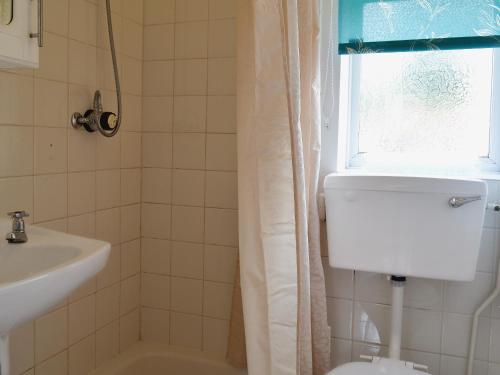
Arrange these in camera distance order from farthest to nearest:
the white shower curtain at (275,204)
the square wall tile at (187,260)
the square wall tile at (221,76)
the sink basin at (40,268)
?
the square wall tile at (187,260) < the square wall tile at (221,76) < the white shower curtain at (275,204) < the sink basin at (40,268)

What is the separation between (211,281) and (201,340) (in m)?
0.25

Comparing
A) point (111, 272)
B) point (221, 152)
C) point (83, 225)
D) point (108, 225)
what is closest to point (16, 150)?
point (83, 225)

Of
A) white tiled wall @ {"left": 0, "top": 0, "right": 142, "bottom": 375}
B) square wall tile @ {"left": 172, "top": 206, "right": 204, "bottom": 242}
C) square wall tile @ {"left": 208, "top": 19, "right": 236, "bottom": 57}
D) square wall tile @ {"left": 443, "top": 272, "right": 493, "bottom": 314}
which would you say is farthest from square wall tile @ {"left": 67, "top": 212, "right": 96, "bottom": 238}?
square wall tile @ {"left": 443, "top": 272, "right": 493, "bottom": 314}

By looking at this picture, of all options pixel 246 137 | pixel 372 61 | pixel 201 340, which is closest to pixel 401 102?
pixel 372 61

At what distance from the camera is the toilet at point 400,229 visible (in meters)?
1.42

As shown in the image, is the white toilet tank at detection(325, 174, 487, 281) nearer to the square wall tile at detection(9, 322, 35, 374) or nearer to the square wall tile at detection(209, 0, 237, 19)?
the square wall tile at detection(209, 0, 237, 19)

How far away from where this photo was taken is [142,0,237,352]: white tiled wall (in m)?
1.82

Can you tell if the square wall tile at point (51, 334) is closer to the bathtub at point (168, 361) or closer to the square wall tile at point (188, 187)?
the bathtub at point (168, 361)

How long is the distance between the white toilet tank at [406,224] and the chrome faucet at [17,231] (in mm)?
908

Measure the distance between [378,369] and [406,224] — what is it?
44 centimetres

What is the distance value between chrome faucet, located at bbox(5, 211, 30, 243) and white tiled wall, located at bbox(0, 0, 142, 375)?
0.20m

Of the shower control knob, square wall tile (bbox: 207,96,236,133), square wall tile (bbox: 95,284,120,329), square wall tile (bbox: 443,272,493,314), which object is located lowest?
square wall tile (bbox: 95,284,120,329)

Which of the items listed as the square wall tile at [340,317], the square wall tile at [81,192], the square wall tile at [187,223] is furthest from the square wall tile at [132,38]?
the square wall tile at [340,317]

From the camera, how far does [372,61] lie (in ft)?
5.91
